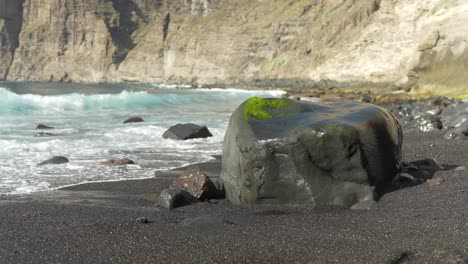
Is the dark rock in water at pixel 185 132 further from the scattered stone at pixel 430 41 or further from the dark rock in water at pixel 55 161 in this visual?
the scattered stone at pixel 430 41

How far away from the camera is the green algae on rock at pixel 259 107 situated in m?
7.16

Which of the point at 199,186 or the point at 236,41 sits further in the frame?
the point at 236,41

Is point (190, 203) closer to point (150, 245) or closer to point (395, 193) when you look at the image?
point (150, 245)

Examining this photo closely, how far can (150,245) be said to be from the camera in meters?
4.79

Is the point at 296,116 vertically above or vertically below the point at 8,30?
below

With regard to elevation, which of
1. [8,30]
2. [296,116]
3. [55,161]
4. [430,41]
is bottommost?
[55,161]

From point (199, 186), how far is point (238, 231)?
1873 millimetres

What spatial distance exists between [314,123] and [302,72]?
87673 millimetres

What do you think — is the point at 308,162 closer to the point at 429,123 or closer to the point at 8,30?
the point at 429,123

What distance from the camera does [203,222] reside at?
5.52m

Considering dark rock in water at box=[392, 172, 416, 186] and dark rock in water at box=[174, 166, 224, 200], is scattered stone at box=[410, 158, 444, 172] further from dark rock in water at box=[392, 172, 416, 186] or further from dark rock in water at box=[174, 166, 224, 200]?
dark rock in water at box=[174, 166, 224, 200]

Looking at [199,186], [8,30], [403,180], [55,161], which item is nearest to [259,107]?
[199,186]

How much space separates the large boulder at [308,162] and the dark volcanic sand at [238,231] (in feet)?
0.76

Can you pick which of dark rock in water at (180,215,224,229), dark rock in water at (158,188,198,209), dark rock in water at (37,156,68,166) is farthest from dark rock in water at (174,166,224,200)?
dark rock in water at (37,156,68,166)
